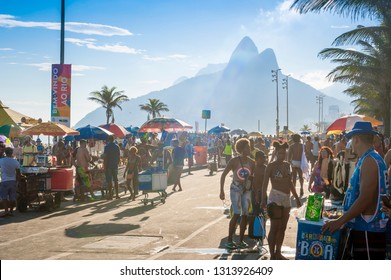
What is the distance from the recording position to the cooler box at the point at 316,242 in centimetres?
554

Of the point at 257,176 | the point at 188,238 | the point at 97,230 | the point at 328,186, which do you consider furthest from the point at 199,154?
the point at 257,176

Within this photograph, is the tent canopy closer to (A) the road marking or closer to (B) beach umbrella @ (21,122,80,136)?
(B) beach umbrella @ (21,122,80,136)

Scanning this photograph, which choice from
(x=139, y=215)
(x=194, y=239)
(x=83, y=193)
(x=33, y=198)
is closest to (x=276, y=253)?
(x=194, y=239)

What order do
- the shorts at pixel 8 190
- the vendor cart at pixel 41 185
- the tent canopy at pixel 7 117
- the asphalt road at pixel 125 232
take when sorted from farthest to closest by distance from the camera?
the tent canopy at pixel 7 117 → the vendor cart at pixel 41 185 → the shorts at pixel 8 190 → the asphalt road at pixel 125 232

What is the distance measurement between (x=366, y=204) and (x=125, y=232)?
698 cm

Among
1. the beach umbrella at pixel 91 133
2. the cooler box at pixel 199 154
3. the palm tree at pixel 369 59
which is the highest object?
the palm tree at pixel 369 59

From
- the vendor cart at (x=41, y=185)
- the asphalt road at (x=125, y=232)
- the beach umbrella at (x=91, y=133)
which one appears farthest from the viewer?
the beach umbrella at (x=91, y=133)

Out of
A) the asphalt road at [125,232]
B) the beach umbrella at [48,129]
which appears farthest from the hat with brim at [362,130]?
the beach umbrella at [48,129]

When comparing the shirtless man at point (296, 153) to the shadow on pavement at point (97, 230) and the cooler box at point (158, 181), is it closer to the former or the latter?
the cooler box at point (158, 181)

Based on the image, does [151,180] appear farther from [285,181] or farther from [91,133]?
[285,181]

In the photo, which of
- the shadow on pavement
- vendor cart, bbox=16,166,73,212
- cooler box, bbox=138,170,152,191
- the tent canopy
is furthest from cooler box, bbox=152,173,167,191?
the tent canopy

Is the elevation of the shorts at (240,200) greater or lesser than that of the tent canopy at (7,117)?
lesser

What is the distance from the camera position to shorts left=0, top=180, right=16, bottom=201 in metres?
13.4

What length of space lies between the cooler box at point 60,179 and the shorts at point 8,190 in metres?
1.46
